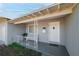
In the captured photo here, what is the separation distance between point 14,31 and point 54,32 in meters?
6.34

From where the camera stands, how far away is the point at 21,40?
62.4 ft

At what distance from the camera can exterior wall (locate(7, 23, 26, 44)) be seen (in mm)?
19997

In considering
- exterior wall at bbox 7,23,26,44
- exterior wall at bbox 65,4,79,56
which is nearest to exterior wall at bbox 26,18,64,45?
exterior wall at bbox 7,23,26,44

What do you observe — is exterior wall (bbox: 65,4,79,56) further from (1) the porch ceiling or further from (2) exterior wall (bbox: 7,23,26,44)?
(2) exterior wall (bbox: 7,23,26,44)

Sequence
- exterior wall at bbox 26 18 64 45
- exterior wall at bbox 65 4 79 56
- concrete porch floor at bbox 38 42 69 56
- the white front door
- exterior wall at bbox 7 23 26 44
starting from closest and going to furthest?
exterior wall at bbox 65 4 79 56, concrete porch floor at bbox 38 42 69 56, exterior wall at bbox 26 18 64 45, the white front door, exterior wall at bbox 7 23 26 44

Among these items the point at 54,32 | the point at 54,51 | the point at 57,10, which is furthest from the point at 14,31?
the point at 57,10

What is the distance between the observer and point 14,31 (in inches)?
815

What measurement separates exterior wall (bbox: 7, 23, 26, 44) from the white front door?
4.52 metres

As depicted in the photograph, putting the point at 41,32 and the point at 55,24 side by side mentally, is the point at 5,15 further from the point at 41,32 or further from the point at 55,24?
the point at 55,24

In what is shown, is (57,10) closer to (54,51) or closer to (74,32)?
Answer: (54,51)

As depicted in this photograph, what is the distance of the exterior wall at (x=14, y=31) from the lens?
20.0 m

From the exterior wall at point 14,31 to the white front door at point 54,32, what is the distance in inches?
178

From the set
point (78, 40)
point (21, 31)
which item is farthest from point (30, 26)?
point (78, 40)

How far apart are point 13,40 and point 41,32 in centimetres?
364
